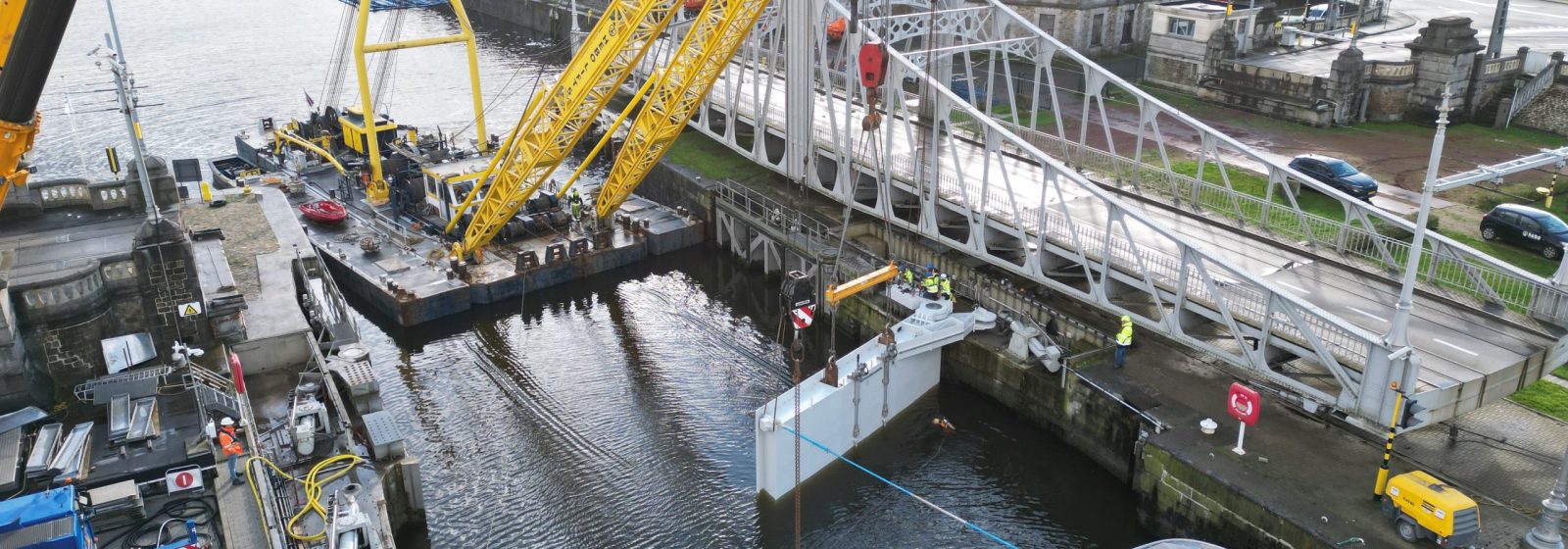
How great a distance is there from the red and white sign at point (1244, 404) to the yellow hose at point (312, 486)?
21.4 m

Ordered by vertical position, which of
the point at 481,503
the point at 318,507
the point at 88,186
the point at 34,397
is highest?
the point at 88,186

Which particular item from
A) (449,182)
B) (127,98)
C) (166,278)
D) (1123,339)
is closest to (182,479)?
(166,278)

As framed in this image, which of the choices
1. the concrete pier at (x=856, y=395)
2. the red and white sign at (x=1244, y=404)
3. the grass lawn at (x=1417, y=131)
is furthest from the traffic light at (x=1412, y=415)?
the grass lawn at (x=1417, y=131)

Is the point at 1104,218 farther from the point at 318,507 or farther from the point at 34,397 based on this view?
the point at 34,397

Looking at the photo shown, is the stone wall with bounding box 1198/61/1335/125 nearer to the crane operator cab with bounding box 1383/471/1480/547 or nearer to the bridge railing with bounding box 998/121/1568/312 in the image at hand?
the bridge railing with bounding box 998/121/1568/312

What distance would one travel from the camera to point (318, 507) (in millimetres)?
25281

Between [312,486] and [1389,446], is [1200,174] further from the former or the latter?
[312,486]

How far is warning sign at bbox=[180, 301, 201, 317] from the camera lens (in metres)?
29.4

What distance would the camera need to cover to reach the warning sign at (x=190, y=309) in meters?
29.4

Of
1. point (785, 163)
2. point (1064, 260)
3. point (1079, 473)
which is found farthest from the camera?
point (785, 163)

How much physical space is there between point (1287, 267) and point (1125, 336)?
569 centimetres

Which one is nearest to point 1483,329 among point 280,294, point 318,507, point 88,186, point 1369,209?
point 1369,209

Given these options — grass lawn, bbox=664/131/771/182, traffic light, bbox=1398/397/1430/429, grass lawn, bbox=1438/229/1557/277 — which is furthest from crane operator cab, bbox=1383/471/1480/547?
grass lawn, bbox=664/131/771/182

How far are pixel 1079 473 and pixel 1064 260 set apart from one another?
7.79 meters
